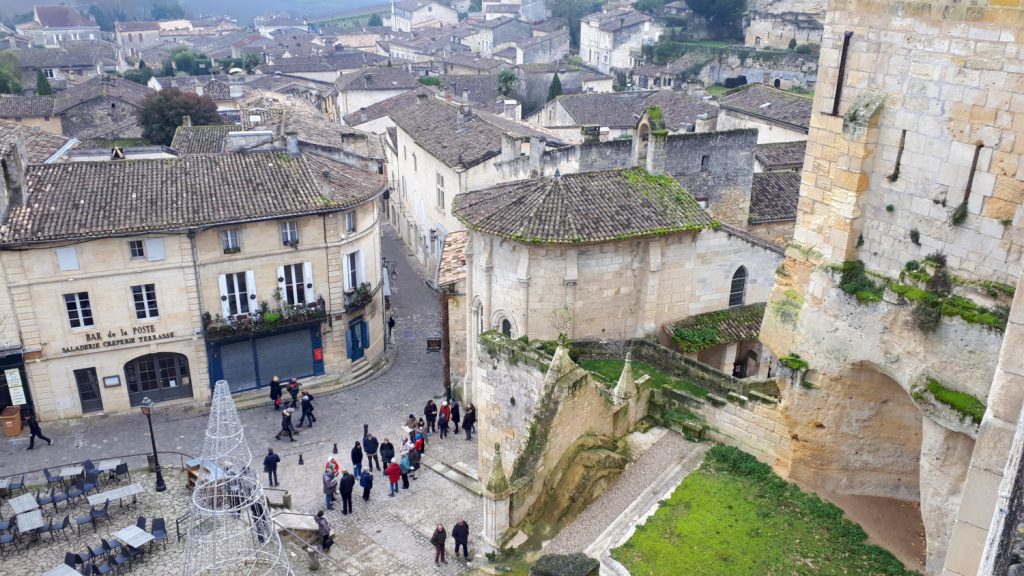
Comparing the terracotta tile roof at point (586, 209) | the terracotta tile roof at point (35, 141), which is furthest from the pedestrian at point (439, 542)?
the terracotta tile roof at point (35, 141)

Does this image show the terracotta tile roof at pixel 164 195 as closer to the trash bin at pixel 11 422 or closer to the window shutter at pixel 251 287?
the window shutter at pixel 251 287

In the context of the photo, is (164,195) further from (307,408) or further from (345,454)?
(345,454)

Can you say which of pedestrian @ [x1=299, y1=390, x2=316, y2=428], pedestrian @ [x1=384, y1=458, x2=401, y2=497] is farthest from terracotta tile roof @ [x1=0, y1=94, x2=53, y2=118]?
pedestrian @ [x1=384, y1=458, x2=401, y2=497]

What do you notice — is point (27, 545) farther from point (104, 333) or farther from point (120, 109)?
point (120, 109)

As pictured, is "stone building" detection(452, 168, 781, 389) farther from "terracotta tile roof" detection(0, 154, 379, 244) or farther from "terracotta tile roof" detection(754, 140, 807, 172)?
"terracotta tile roof" detection(754, 140, 807, 172)

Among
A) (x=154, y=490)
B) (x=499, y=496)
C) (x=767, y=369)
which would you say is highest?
(x=499, y=496)

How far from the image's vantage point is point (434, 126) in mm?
46062

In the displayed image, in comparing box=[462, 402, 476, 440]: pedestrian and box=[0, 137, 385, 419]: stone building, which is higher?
box=[0, 137, 385, 419]: stone building

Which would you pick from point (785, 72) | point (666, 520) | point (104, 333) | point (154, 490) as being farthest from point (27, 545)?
point (785, 72)

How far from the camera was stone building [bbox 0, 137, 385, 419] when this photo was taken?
2764 cm

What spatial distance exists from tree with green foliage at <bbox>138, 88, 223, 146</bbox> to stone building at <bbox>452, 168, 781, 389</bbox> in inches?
1660

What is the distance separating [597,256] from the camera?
76.6 feet

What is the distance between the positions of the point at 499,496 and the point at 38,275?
1955 centimetres

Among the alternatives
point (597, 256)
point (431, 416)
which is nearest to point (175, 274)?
point (431, 416)
